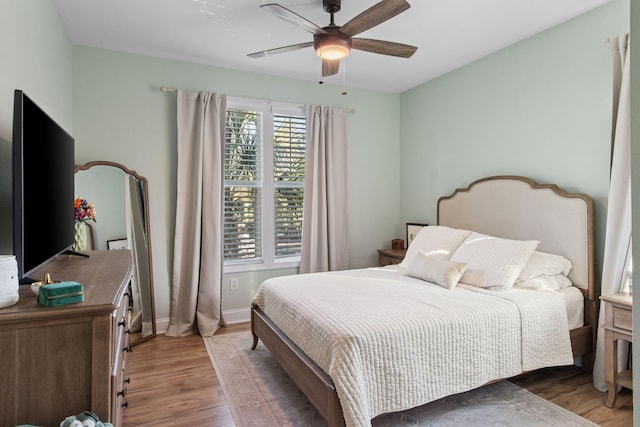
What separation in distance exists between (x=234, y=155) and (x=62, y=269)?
93.7 inches

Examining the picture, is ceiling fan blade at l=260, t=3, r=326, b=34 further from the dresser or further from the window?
the window

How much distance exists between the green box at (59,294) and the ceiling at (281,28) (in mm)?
2173

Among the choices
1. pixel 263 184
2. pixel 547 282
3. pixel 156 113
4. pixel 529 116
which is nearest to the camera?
pixel 547 282

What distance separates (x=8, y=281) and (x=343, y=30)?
2.14 metres

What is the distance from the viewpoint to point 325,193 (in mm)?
4223

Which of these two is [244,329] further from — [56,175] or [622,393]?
[622,393]

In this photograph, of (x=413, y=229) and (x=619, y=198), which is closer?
(x=619, y=198)

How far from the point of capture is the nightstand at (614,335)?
2.26m

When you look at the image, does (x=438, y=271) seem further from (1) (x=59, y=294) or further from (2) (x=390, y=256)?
(1) (x=59, y=294)

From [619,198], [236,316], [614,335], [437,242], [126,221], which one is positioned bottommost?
[236,316]

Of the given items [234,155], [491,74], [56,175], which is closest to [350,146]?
[234,155]

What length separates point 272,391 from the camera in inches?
99.6

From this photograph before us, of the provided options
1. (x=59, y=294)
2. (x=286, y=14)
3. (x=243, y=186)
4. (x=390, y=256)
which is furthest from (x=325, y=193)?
(x=59, y=294)

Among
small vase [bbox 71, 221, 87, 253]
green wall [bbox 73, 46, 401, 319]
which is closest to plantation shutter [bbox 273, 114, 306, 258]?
green wall [bbox 73, 46, 401, 319]
